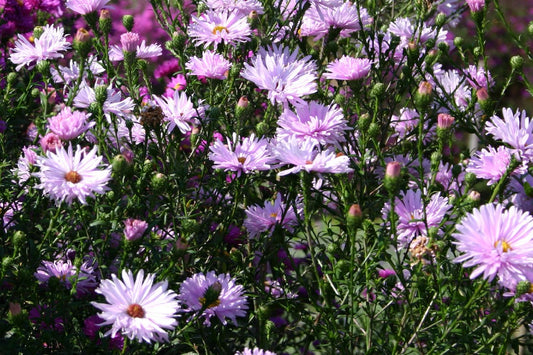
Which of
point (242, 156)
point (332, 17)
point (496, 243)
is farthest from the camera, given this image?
point (332, 17)

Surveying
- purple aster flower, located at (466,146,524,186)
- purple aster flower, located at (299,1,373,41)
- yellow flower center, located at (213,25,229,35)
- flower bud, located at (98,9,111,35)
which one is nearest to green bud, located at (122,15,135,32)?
flower bud, located at (98,9,111,35)

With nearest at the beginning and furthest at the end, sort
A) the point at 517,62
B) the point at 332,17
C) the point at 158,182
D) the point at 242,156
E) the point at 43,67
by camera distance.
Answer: the point at 158,182
the point at 242,156
the point at 43,67
the point at 517,62
the point at 332,17

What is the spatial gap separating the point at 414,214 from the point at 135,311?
0.73 metres

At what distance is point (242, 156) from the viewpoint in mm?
1542

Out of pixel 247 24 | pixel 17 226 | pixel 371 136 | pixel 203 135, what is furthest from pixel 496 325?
pixel 17 226

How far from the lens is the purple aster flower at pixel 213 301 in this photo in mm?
1406

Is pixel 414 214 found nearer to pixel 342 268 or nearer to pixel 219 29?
pixel 342 268

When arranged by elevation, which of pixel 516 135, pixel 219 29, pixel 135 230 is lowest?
pixel 135 230

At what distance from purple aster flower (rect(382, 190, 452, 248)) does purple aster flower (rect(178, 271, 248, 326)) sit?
419mm

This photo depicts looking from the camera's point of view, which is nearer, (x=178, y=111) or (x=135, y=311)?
(x=135, y=311)

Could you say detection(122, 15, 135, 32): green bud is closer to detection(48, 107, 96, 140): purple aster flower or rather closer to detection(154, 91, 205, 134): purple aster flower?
detection(154, 91, 205, 134): purple aster flower

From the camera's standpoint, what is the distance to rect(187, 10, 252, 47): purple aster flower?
178 cm

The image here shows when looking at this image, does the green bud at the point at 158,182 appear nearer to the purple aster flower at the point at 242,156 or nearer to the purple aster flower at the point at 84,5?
the purple aster flower at the point at 242,156

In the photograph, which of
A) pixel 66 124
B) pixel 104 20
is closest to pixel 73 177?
pixel 66 124
